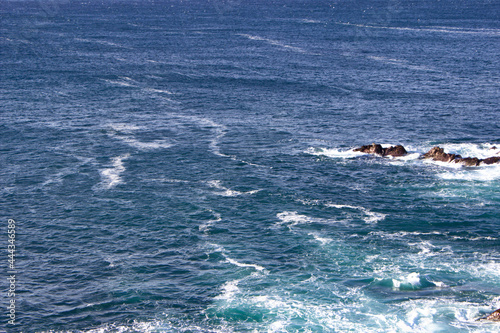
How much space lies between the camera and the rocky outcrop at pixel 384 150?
127250 mm

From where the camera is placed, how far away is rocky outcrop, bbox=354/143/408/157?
127 metres

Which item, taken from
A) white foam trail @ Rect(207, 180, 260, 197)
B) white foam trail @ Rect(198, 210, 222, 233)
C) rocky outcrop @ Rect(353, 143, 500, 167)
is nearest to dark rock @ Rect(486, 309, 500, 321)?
white foam trail @ Rect(198, 210, 222, 233)

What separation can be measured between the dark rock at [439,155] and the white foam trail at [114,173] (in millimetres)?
67533

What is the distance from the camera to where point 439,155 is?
12338 centimetres

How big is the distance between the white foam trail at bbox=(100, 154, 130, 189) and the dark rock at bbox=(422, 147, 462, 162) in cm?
6753

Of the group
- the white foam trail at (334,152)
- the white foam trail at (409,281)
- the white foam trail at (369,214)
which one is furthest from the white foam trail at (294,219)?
the white foam trail at (334,152)

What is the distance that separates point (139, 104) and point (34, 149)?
4635 cm

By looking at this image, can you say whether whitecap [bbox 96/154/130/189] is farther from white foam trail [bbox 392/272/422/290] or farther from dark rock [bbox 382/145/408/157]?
white foam trail [bbox 392/272/422/290]

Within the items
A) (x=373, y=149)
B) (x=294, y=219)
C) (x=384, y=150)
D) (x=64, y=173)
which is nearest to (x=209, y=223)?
(x=294, y=219)

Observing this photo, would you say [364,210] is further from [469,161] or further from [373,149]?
[469,161]

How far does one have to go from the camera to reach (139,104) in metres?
175

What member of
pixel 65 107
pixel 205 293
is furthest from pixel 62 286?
pixel 65 107

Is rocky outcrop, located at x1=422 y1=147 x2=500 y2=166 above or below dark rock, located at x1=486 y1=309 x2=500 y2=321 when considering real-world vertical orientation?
above

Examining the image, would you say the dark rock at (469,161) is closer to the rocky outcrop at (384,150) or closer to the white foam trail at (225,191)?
the rocky outcrop at (384,150)
